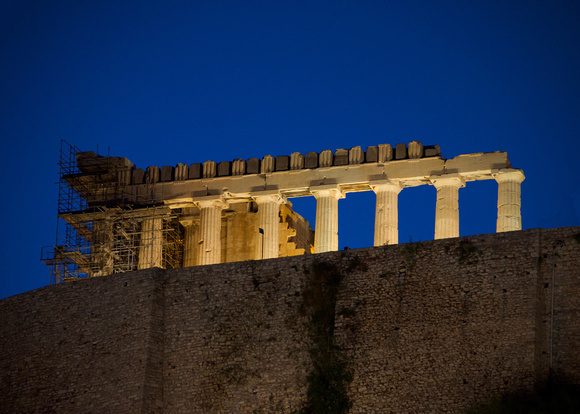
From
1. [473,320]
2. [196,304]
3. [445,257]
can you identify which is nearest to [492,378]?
A: [473,320]

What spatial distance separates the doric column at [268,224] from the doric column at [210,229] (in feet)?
5.75

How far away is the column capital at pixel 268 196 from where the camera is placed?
4807cm

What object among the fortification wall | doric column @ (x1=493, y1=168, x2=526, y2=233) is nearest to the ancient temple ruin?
doric column @ (x1=493, y1=168, x2=526, y2=233)

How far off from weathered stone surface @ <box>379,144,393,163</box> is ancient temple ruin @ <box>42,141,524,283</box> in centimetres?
4

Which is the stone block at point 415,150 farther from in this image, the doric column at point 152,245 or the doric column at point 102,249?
the doric column at point 102,249

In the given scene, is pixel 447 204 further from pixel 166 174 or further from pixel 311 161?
pixel 166 174

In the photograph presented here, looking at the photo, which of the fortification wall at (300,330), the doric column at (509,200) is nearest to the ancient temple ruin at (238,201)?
the doric column at (509,200)

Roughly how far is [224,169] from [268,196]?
255 cm

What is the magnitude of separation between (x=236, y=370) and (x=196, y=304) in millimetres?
2997

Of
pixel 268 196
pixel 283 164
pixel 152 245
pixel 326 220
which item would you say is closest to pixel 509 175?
pixel 326 220

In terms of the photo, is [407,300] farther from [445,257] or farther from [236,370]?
[236,370]

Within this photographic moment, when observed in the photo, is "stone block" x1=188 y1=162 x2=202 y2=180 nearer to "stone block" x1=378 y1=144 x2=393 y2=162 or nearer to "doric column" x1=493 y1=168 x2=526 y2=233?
"stone block" x1=378 y1=144 x2=393 y2=162

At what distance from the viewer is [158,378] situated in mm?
36281

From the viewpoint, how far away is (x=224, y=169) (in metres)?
49.3
